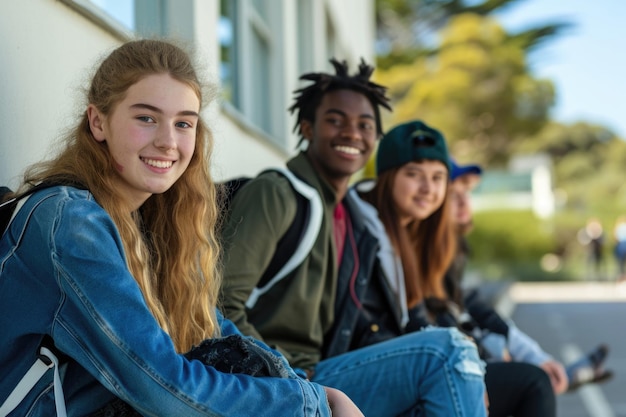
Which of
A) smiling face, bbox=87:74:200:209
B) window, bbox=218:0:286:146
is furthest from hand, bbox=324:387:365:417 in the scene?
window, bbox=218:0:286:146

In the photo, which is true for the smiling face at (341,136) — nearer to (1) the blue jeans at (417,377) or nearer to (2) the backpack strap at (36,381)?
(1) the blue jeans at (417,377)

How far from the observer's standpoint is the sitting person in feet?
6.55

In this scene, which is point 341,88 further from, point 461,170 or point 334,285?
point 461,170

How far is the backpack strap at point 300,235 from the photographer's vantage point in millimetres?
3526

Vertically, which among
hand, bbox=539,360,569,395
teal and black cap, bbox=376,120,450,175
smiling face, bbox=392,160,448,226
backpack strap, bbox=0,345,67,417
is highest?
teal and black cap, bbox=376,120,450,175

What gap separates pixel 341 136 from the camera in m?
4.07

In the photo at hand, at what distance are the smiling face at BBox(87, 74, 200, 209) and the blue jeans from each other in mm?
1075

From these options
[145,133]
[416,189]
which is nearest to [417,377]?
[145,133]

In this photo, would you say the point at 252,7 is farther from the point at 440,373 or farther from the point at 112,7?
the point at 440,373

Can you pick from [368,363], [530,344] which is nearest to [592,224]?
[530,344]

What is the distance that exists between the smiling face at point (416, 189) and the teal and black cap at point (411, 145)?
38mm

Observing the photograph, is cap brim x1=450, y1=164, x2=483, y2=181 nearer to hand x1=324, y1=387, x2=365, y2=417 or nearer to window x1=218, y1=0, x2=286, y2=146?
window x1=218, y1=0, x2=286, y2=146

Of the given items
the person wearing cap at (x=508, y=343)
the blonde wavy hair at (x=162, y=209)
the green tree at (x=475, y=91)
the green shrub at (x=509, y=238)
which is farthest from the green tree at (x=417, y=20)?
the blonde wavy hair at (x=162, y=209)

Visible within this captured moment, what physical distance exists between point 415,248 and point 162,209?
2.19 meters
